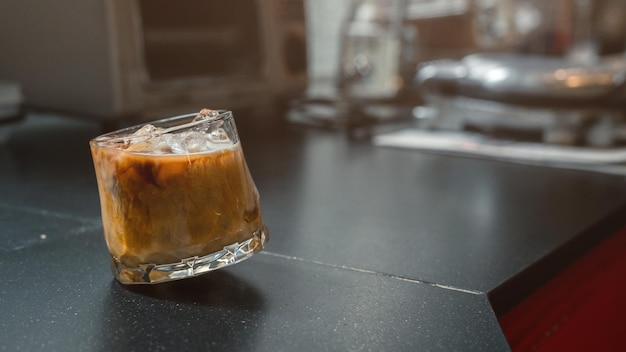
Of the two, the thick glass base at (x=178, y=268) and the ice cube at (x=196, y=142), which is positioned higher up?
the ice cube at (x=196, y=142)

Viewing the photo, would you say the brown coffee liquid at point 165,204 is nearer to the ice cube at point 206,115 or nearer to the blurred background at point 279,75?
the ice cube at point 206,115

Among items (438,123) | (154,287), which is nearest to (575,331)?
(154,287)

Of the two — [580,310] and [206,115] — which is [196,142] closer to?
[206,115]

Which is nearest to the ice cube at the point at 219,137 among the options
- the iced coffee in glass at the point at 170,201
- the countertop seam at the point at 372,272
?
the iced coffee in glass at the point at 170,201

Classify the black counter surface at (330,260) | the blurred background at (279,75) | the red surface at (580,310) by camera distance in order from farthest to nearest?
the blurred background at (279,75), the red surface at (580,310), the black counter surface at (330,260)

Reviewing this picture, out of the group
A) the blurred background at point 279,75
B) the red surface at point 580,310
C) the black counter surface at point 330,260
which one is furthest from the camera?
the blurred background at point 279,75

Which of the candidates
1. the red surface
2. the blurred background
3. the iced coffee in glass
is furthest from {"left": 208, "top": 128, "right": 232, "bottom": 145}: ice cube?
the blurred background
